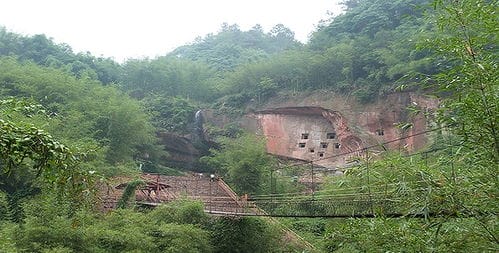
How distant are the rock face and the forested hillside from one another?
558mm

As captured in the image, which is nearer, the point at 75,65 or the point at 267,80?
the point at 267,80

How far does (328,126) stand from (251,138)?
3.59 meters

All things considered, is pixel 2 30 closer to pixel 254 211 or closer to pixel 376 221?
pixel 254 211

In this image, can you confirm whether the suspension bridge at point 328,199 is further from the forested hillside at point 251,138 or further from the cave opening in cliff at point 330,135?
the cave opening in cliff at point 330,135

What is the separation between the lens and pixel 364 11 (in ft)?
56.9

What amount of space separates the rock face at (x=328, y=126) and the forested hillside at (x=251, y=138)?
558 millimetres

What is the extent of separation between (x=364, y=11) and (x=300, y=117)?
16.9ft

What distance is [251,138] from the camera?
44.2ft

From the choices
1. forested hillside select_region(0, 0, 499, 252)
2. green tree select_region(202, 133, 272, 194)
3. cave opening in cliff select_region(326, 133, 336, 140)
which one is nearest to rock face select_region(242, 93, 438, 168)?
cave opening in cliff select_region(326, 133, 336, 140)

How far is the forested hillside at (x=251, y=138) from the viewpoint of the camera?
1858 mm

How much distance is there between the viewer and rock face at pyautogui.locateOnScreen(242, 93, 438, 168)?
46.1ft

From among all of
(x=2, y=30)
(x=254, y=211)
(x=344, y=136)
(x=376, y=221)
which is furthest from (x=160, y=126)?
(x=376, y=221)

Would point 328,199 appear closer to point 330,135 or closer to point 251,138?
point 251,138

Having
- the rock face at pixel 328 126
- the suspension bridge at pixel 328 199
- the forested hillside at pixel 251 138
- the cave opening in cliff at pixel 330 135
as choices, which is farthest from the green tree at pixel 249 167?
the cave opening in cliff at pixel 330 135
